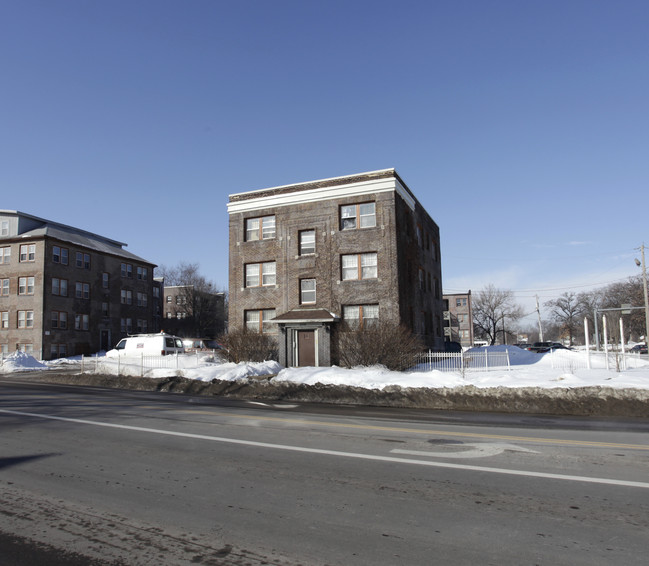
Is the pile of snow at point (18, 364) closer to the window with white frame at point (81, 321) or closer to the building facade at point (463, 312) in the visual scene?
the window with white frame at point (81, 321)

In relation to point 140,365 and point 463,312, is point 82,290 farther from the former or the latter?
point 463,312

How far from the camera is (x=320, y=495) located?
17.8ft

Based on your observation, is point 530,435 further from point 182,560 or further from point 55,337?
point 55,337

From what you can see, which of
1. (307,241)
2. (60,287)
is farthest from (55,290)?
(307,241)

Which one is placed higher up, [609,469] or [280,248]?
[280,248]

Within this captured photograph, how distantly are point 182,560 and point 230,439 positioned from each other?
481 cm

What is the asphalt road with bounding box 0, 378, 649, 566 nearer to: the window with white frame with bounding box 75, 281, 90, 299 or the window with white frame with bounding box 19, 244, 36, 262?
the window with white frame with bounding box 19, 244, 36, 262

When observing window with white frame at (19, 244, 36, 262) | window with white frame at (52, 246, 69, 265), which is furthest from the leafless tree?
window with white frame at (19, 244, 36, 262)

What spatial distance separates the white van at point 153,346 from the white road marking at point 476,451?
28980 mm

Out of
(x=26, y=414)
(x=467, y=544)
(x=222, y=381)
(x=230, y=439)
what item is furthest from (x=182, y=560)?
(x=222, y=381)

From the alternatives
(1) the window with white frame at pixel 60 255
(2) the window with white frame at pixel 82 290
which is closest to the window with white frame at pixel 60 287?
(2) the window with white frame at pixel 82 290

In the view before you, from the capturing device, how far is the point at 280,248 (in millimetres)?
30766

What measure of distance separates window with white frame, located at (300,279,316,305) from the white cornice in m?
5.00

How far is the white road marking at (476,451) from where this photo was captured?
738cm
